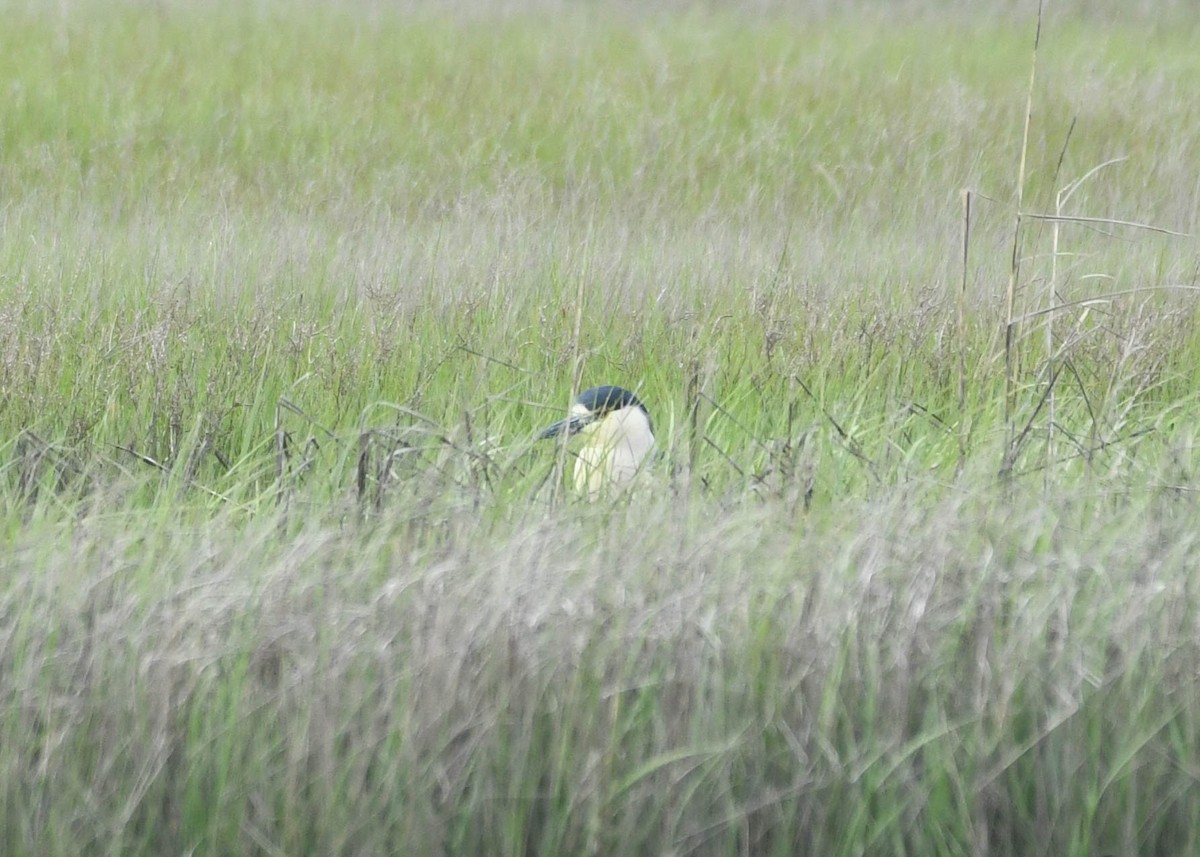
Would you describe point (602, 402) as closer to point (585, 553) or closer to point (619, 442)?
point (619, 442)

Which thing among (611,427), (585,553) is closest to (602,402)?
(611,427)

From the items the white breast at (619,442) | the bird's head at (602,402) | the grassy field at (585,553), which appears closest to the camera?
the grassy field at (585,553)

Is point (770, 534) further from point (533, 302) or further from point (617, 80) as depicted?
point (617, 80)

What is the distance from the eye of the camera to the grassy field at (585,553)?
175cm

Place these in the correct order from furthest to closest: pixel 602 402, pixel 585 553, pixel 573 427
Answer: pixel 602 402, pixel 573 427, pixel 585 553

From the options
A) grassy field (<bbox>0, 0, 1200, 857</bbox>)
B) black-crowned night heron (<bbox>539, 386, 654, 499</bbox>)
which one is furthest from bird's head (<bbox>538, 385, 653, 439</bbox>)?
grassy field (<bbox>0, 0, 1200, 857</bbox>)

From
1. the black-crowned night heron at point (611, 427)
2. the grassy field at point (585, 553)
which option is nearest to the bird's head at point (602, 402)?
the black-crowned night heron at point (611, 427)

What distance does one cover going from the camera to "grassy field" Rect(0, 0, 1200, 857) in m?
1.75

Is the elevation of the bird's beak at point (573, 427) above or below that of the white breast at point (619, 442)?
above

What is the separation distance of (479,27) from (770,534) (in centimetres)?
693

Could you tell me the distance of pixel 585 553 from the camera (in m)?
1.99

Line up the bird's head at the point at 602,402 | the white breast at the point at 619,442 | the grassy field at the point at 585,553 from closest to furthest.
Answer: the grassy field at the point at 585,553, the white breast at the point at 619,442, the bird's head at the point at 602,402

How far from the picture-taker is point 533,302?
13.2 ft

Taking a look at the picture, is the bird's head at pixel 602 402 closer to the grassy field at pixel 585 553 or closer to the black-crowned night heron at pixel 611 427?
the black-crowned night heron at pixel 611 427
